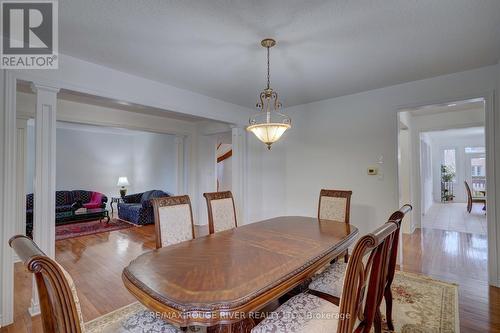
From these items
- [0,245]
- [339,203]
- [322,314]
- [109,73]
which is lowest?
[322,314]

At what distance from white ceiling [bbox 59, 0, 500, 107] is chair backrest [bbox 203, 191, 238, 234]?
4.77 ft

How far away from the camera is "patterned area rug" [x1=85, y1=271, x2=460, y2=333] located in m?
1.93

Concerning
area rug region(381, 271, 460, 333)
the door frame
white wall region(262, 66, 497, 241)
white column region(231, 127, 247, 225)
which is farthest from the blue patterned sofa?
the door frame

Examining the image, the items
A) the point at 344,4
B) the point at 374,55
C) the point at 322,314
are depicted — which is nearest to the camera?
the point at 322,314

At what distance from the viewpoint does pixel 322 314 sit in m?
1.33

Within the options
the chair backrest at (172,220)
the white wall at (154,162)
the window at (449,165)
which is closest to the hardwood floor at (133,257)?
the chair backrest at (172,220)

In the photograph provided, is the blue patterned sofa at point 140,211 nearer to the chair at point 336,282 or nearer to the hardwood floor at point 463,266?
the chair at point 336,282

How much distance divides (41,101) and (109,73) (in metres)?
0.72

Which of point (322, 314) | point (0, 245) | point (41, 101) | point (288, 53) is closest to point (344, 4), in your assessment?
point (288, 53)

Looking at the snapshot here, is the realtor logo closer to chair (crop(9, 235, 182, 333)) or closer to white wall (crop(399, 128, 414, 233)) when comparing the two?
chair (crop(9, 235, 182, 333))

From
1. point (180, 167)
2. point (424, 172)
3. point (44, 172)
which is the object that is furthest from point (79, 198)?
point (424, 172)

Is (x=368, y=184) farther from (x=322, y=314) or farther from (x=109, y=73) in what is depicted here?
(x=109, y=73)

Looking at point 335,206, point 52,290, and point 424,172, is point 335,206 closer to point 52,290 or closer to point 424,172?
point 52,290

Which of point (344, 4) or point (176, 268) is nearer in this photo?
point (176, 268)
